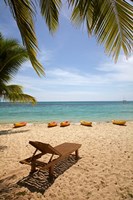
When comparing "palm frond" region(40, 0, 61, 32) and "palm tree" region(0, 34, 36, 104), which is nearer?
"palm frond" region(40, 0, 61, 32)

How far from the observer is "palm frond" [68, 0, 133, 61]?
82.1 inches

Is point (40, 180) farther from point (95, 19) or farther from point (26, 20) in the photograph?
point (95, 19)

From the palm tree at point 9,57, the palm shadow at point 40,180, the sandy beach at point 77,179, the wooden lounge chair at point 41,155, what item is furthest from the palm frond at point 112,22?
the palm tree at point 9,57

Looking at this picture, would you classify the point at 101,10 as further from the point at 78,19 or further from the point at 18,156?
the point at 18,156

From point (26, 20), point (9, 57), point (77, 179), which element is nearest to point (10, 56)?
point (9, 57)

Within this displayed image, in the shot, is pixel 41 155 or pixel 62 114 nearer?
pixel 41 155

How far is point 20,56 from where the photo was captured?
691 cm

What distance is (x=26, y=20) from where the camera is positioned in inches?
96.8

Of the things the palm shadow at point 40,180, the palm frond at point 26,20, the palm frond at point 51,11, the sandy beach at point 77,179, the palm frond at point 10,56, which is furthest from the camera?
the palm frond at point 10,56

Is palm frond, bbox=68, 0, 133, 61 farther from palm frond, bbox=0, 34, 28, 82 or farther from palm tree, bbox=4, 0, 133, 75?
palm frond, bbox=0, 34, 28, 82

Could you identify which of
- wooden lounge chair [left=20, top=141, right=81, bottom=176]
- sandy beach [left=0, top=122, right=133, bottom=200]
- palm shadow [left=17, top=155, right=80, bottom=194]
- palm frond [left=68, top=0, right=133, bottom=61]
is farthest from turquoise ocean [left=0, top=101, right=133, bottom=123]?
palm frond [left=68, top=0, right=133, bottom=61]

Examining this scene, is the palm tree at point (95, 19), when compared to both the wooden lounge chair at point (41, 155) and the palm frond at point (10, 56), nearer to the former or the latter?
the wooden lounge chair at point (41, 155)

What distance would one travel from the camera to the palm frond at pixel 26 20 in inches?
93.4

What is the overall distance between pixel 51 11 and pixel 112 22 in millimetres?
1028
